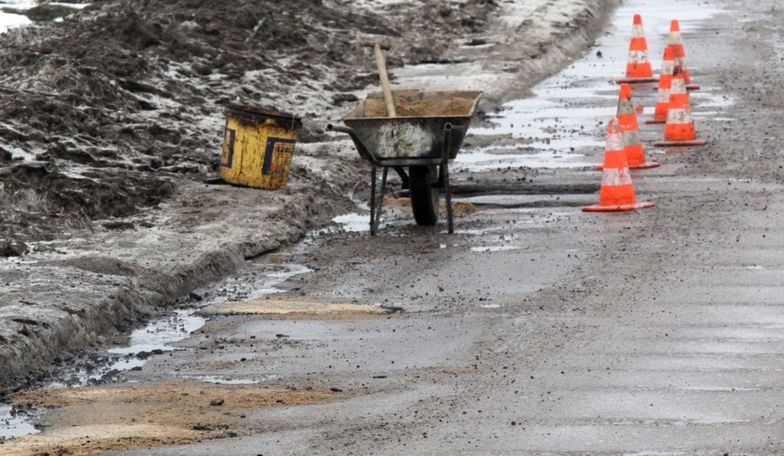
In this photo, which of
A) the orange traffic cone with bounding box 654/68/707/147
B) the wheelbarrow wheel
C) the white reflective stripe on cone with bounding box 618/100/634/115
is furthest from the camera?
the orange traffic cone with bounding box 654/68/707/147

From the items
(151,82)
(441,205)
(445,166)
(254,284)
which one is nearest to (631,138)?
(441,205)

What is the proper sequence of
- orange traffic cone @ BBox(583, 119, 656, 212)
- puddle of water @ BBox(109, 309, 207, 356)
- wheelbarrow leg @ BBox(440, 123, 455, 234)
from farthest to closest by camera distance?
orange traffic cone @ BBox(583, 119, 656, 212) → wheelbarrow leg @ BBox(440, 123, 455, 234) → puddle of water @ BBox(109, 309, 207, 356)

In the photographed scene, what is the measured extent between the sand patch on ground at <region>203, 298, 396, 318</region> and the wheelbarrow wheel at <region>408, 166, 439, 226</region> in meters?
2.58

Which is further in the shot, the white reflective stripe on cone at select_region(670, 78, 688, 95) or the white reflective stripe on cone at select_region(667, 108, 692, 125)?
the white reflective stripe on cone at select_region(670, 78, 688, 95)

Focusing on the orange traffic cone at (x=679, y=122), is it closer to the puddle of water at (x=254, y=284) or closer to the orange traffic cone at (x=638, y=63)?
the orange traffic cone at (x=638, y=63)

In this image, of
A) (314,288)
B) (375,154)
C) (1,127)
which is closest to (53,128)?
(1,127)

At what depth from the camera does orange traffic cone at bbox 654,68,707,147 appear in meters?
17.5

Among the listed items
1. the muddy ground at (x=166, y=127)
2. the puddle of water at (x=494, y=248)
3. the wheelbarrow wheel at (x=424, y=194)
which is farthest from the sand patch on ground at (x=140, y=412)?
the wheelbarrow wheel at (x=424, y=194)

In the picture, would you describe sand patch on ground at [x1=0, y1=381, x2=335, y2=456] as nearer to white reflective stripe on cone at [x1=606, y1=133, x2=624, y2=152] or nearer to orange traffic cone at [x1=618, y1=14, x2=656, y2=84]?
white reflective stripe on cone at [x1=606, y1=133, x2=624, y2=152]

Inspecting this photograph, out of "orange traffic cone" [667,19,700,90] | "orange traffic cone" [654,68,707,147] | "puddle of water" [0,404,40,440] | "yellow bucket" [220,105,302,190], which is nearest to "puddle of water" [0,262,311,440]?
"puddle of water" [0,404,40,440]

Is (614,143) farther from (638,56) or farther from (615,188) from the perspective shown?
(638,56)

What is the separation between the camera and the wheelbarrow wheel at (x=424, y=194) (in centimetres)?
1364

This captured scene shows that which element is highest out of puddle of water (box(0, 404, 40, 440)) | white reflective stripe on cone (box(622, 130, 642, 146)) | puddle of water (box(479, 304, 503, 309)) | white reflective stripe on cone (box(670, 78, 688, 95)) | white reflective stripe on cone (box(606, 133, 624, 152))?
white reflective stripe on cone (box(670, 78, 688, 95))

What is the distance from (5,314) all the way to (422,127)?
181 inches
